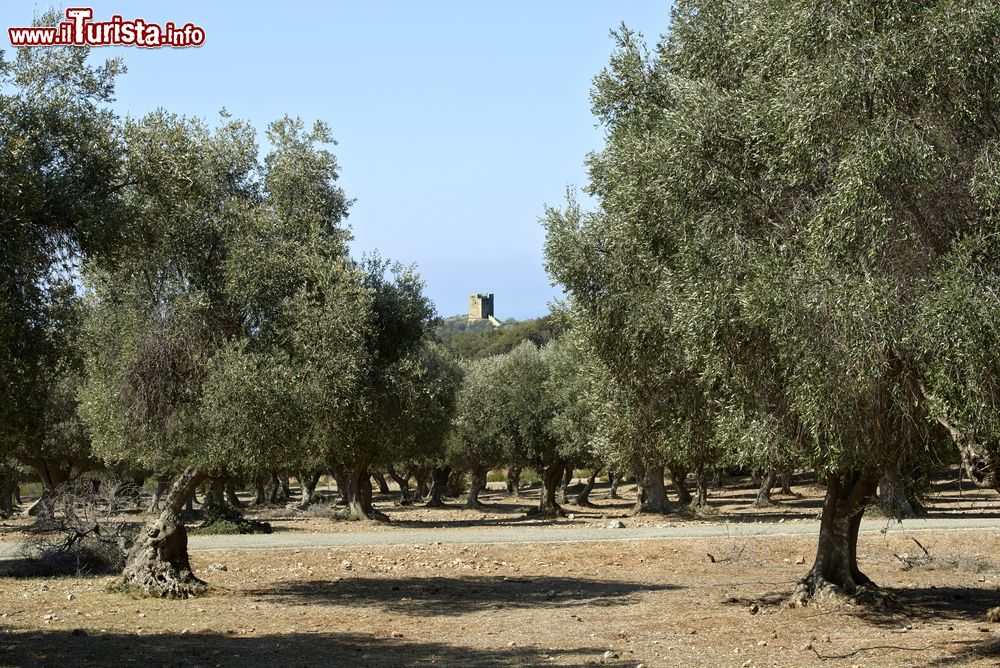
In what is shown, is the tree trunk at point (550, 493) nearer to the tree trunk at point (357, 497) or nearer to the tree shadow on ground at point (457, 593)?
the tree trunk at point (357, 497)

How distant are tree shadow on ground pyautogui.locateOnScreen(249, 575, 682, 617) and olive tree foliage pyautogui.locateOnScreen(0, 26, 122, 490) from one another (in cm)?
673

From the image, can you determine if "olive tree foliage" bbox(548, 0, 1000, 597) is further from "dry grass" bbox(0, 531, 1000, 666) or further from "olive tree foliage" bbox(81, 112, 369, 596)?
"olive tree foliage" bbox(81, 112, 369, 596)

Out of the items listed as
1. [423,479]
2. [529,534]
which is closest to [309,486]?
[423,479]

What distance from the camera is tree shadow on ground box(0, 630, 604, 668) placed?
39.5 feet

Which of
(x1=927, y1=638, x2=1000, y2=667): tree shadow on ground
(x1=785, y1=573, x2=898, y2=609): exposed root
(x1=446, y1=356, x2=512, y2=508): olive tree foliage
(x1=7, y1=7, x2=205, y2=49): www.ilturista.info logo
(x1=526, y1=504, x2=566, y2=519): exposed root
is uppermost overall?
(x1=7, y1=7, x2=205, y2=49): www.ilturista.info logo

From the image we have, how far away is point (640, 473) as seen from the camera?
43.6m

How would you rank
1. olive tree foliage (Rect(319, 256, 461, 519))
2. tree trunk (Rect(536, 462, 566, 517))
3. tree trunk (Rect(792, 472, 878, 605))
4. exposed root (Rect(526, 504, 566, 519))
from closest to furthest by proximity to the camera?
tree trunk (Rect(792, 472, 878, 605))
olive tree foliage (Rect(319, 256, 461, 519))
exposed root (Rect(526, 504, 566, 519))
tree trunk (Rect(536, 462, 566, 517))

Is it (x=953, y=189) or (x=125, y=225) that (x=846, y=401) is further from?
(x=125, y=225)

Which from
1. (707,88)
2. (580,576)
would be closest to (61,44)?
(707,88)

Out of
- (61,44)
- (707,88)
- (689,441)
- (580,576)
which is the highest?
(61,44)

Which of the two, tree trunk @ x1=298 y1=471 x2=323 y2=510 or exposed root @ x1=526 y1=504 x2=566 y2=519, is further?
tree trunk @ x1=298 y1=471 x2=323 y2=510

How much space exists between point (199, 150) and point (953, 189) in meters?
12.8

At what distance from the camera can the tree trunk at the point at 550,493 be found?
45.4m

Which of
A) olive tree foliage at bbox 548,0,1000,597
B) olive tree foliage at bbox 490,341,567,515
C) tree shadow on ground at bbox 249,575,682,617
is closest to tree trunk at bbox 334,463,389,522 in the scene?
olive tree foliage at bbox 490,341,567,515
